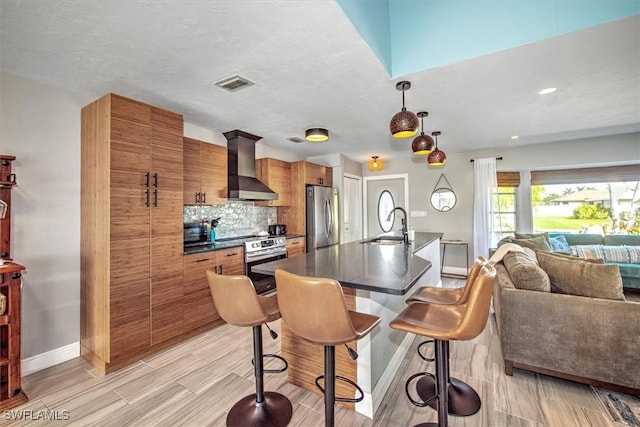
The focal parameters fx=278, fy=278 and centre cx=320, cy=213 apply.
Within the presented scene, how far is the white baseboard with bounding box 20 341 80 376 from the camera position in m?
2.25

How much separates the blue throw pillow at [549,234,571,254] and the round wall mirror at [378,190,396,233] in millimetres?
2781

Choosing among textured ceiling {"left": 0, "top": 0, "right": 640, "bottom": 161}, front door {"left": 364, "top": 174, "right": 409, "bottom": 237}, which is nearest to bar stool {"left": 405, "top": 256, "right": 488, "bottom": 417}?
textured ceiling {"left": 0, "top": 0, "right": 640, "bottom": 161}

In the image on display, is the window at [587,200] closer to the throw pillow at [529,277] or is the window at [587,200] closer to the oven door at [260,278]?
the throw pillow at [529,277]

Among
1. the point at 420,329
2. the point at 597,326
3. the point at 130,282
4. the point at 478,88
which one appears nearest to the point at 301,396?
the point at 420,329

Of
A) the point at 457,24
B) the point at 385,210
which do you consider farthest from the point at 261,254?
the point at 385,210

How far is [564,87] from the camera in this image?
8.59ft

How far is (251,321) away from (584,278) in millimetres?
2345

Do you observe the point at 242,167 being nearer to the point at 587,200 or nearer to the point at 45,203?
the point at 45,203

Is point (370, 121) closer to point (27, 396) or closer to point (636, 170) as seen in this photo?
point (27, 396)

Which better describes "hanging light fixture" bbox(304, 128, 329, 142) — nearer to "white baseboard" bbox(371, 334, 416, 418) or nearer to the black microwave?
the black microwave

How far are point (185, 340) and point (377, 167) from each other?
423 centimetres

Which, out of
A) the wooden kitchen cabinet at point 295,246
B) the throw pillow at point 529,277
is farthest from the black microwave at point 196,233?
the throw pillow at point 529,277

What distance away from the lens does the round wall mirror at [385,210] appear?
6.31 m

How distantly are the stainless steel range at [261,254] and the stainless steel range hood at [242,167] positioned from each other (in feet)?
2.13
